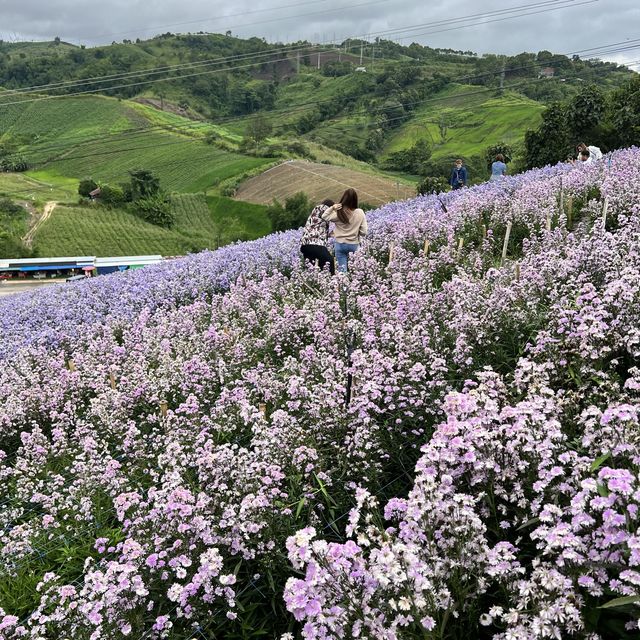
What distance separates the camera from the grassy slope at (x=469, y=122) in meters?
130

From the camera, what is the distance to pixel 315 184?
103 metres

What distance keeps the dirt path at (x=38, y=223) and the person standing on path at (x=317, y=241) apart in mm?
96526

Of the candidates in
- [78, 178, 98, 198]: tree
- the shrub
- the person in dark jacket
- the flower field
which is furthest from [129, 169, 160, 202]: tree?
the flower field

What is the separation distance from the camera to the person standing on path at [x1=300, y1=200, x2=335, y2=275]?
436 inches

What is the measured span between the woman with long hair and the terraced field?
7974cm

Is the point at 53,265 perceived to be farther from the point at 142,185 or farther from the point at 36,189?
the point at 36,189

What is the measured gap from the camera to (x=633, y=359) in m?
4.41

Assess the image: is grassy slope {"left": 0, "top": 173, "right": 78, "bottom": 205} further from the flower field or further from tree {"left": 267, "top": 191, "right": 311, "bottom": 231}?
the flower field

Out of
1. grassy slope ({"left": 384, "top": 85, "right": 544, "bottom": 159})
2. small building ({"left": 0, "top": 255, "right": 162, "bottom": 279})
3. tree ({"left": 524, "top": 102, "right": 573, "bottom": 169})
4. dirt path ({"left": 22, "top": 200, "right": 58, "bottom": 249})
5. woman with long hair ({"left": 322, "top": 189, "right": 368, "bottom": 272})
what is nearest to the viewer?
woman with long hair ({"left": 322, "top": 189, "right": 368, "bottom": 272})

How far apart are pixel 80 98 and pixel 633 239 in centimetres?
18222

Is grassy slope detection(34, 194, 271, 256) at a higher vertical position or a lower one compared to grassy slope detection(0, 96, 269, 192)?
lower

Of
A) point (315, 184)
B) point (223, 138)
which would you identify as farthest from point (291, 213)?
point (223, 138)

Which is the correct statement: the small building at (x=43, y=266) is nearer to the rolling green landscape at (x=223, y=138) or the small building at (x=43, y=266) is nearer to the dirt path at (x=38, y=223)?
the rolling green landscape at (x=223, y=138)

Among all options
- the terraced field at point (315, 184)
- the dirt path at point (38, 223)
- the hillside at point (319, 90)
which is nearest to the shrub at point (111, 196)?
the dirt path at point (38, 223)
